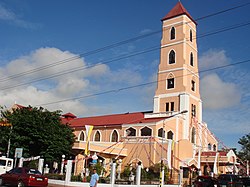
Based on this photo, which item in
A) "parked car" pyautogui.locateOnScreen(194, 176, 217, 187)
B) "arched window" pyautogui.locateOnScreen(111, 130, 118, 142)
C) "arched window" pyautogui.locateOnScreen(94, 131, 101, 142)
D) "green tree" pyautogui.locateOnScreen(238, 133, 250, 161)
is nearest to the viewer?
"parked car" pyautogui.locateOnScreen(194, 176, 217, 187)

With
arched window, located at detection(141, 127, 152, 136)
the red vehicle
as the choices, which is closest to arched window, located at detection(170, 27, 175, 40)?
arched window, located at detection(141, 127, 152, 136)

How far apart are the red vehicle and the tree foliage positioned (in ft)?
41.8

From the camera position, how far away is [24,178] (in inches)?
832

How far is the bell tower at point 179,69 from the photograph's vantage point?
153 feet

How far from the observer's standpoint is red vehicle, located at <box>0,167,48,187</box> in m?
21.1

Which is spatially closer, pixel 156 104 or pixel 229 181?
pixel 229 181

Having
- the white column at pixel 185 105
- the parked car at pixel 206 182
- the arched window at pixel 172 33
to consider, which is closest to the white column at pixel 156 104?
the white column at pixel 185 105

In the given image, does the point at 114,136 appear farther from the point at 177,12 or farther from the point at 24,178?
the point at 24,178

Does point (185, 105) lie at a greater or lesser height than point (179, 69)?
lesser

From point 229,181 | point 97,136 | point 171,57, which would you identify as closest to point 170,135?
point 97,136

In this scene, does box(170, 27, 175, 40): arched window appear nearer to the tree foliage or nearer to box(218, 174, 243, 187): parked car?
the tree foliage

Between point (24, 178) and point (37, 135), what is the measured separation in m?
14.5

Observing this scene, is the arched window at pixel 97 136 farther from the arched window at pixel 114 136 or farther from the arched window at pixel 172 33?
the arched window at pixel 172 33

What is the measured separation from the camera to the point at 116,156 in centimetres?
4225
